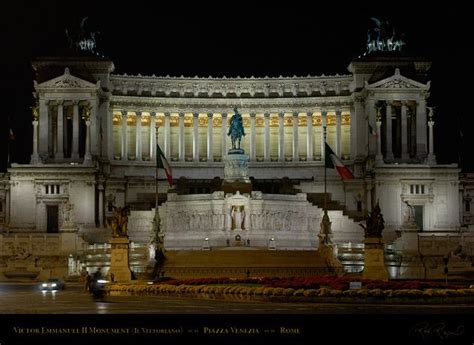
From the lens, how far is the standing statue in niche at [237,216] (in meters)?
117

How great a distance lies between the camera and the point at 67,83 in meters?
137

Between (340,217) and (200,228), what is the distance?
49.9 feet

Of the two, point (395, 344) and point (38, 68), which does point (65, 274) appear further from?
point (395, 344)

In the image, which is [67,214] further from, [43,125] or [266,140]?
[266,140]

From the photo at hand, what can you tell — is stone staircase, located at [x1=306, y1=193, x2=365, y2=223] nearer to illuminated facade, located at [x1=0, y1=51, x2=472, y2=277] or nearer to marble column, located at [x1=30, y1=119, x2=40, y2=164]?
illuminated facade, located at [x1=0, y1=51, x2=472, y2=277]

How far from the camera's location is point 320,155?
144125 millimetres

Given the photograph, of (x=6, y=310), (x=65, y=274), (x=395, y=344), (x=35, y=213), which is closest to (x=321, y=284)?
(x=6, y=310)

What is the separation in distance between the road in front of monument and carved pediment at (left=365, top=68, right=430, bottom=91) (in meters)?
77.7

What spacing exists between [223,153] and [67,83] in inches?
881

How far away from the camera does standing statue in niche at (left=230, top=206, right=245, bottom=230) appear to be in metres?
117

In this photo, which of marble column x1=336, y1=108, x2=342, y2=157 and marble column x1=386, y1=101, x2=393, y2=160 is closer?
marble column x1=386, y1=101, x2=393, y2=160

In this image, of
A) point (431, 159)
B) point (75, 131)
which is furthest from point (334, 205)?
point (75, 131)

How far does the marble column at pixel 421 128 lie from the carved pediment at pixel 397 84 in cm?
187

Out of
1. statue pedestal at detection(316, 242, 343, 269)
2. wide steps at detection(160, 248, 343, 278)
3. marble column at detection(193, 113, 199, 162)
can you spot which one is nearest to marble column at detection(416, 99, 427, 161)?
marble column at detection(193, 113, 199, 162)
